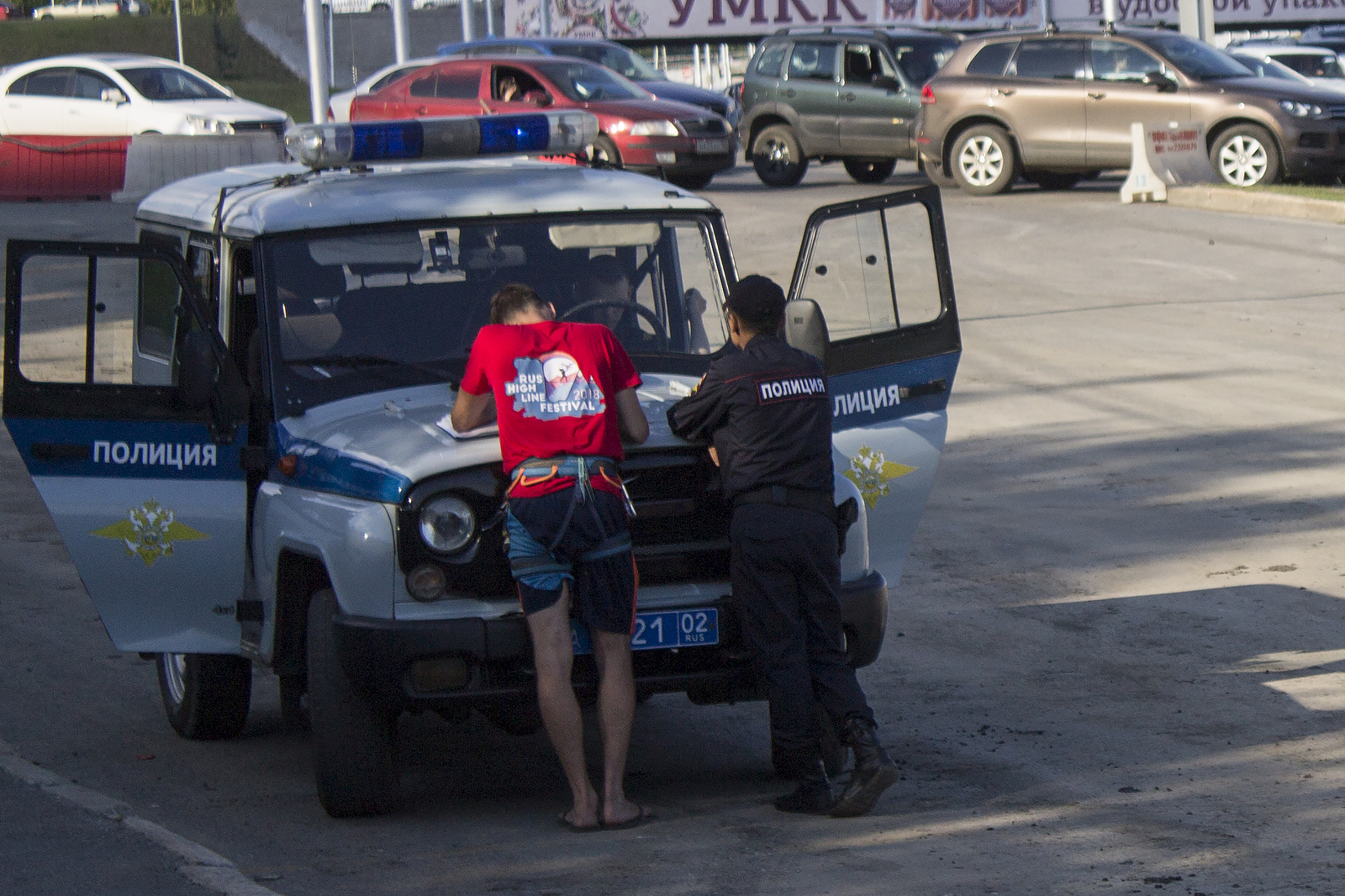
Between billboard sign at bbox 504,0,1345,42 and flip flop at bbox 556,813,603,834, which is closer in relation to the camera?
flip flop at bbox 556,813,603,834

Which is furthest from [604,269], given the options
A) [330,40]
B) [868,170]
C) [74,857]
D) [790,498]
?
[330,40]

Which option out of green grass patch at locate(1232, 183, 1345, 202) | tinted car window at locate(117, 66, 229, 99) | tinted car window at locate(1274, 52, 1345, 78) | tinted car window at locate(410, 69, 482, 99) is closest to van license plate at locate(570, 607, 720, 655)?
green grass patch at locate(1232, 183, 1345, 202)

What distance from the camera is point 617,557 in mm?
5242

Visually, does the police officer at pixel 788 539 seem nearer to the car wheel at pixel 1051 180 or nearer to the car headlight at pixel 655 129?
the car headlight at pixel 655 129

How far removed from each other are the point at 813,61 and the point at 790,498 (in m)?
20.1

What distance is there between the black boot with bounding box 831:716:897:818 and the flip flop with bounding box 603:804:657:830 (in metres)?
0.55

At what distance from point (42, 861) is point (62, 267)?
8.62ft

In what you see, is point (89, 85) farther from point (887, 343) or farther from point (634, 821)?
point (634, 821)

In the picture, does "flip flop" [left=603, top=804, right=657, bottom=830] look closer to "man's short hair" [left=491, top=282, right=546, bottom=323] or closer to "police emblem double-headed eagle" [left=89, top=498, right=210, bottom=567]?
"man's short hair" [left=491, top=282, right=546, bottom=323]

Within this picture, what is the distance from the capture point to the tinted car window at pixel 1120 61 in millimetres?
21219

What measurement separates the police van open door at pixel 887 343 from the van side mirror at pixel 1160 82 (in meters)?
15.5

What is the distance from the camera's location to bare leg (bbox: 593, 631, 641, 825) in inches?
208

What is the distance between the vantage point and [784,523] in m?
5.34

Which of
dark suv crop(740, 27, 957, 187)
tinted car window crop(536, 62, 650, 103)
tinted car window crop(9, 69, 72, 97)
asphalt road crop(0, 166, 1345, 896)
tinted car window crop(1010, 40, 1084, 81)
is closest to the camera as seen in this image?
asphalt road crop(0, 166, 1345, 896)
